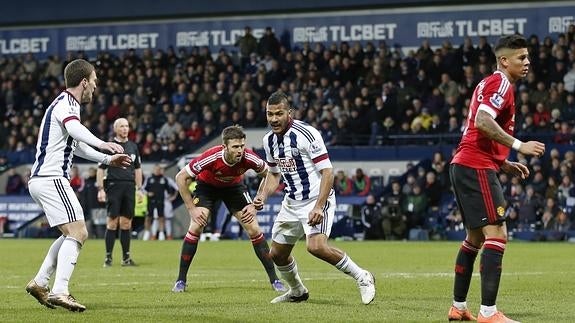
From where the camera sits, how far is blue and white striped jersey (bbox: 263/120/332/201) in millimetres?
11750

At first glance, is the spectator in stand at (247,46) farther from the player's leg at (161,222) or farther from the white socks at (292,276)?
the white socks at (292,276)

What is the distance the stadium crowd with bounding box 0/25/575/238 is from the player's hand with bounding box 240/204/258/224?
16.1 meters

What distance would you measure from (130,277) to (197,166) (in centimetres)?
278

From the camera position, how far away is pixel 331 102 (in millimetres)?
35594

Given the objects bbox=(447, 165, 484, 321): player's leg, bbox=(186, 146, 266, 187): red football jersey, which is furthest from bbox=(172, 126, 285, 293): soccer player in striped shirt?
bbox=(447, 165, 484, 321): player's leg

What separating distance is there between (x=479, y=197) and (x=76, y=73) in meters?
4.06

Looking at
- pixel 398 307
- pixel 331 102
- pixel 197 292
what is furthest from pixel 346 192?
pixel 398 307

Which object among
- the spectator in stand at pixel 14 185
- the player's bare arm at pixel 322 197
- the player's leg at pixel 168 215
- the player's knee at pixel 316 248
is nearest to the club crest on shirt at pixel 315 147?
the player's bare arm at pixel 322 197

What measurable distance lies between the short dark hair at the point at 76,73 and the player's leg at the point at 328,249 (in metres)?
2.54

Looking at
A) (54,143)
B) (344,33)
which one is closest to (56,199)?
(54,143)

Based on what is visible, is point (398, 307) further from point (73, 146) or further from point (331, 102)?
point (331, 102)

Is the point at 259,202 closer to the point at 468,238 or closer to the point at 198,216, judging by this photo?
the point at 198,216

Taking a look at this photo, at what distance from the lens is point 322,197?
11.4 metres

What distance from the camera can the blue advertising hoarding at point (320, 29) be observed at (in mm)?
37594
